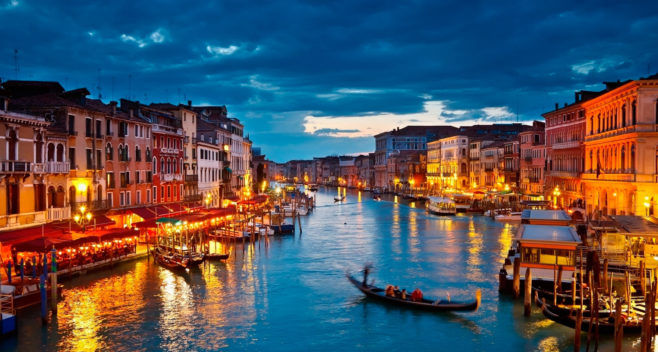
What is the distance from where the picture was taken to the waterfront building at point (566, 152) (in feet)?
139

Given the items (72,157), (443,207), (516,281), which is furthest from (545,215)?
(443,207)

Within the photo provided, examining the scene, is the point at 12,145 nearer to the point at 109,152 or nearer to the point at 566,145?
the point at 109,152

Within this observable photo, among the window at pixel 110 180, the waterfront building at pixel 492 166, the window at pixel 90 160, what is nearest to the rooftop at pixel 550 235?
the window at pixel 90 160

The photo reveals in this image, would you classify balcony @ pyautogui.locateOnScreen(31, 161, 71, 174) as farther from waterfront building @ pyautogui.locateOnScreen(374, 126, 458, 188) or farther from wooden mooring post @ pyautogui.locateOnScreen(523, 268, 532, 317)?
waterfront building @ pyautogui.locateOnScreen(374, 126, 458, 188)

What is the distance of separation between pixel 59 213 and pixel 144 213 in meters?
6.15

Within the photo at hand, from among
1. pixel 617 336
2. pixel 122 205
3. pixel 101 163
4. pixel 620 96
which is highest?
pixel 620 96

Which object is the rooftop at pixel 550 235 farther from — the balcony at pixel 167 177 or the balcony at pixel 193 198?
the balcony at pixel 193 198

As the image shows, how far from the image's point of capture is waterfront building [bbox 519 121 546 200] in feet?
176

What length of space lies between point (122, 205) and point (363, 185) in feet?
336

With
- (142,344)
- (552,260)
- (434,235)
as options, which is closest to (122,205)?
(142,344)

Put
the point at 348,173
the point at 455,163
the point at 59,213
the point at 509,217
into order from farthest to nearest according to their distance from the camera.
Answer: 1. the point at 348,173
2. the point at 455,163
3. the point at 509,217
4. the point at 59,213

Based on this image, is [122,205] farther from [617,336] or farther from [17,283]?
[617,336]

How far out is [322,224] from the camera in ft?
155

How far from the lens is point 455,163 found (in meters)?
80.8
